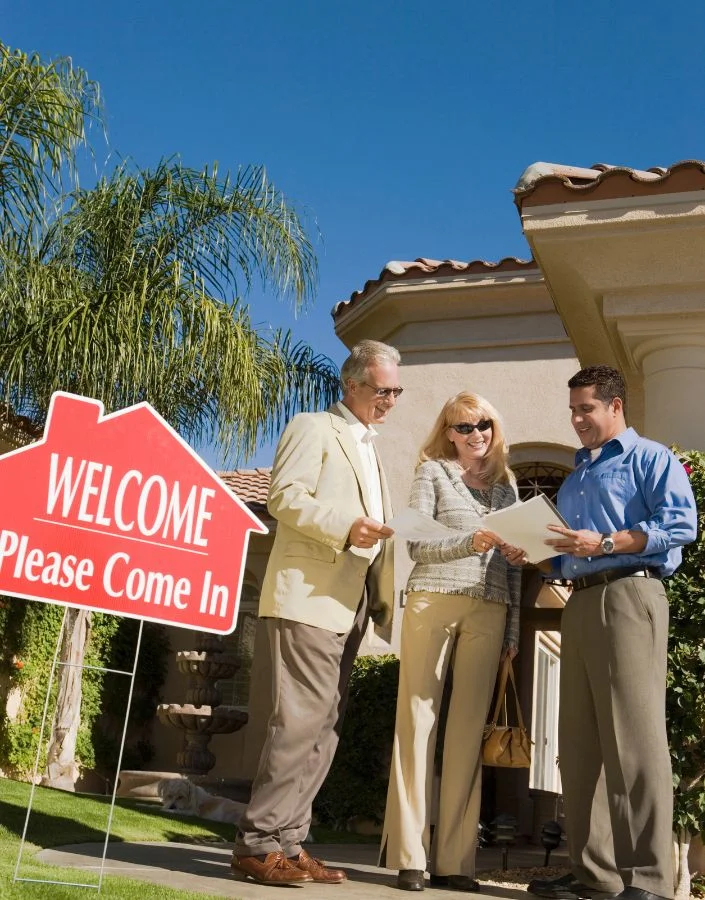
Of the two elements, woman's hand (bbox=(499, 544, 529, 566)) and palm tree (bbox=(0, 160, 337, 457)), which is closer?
woman's hand (bbox=(499, 544, 529, 566))

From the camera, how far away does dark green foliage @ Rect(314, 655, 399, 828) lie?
10508mm

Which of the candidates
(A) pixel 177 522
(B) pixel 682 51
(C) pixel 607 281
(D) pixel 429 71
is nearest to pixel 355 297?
(D) pixel 429 71

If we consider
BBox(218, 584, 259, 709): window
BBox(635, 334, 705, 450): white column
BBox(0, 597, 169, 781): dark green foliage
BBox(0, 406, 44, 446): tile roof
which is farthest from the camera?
BBox(218, 584, 259, 709): window

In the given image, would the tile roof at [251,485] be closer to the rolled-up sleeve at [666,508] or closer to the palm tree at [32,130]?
the palm tree at [32,130]

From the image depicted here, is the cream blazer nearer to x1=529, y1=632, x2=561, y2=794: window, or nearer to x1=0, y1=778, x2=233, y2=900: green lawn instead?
x1=0, y1=778, x2=233, y2=900: green lawn

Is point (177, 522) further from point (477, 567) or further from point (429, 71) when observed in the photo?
point (429, 71)

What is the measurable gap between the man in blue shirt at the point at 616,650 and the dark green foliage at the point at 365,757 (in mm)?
6855

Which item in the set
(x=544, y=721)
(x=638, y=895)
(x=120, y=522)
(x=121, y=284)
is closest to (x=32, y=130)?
(x=121, y=284)

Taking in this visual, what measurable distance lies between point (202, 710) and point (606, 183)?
896 centimetres

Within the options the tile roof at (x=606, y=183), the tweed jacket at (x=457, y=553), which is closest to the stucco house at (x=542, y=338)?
the tile roof at (x=606, y=183)

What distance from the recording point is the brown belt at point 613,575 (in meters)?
3.71

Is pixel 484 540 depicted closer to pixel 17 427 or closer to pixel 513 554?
pixel 513 554

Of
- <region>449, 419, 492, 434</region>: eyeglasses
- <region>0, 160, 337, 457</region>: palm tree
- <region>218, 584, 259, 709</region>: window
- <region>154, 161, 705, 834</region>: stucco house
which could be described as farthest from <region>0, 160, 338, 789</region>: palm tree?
<region>449, 419, 492, 434</region>: eyeglasses

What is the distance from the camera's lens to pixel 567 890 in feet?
12.5
